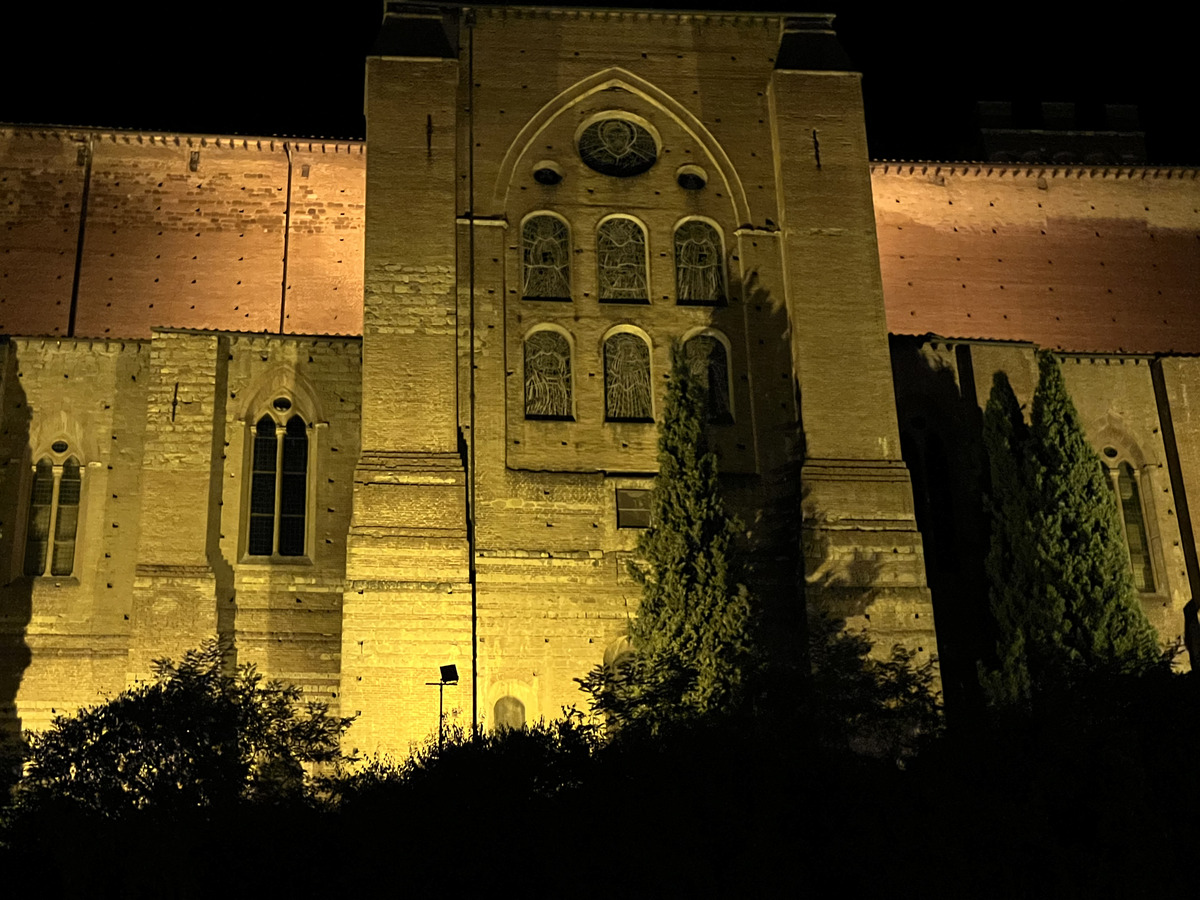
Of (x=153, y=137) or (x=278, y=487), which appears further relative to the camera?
(x=153, y=137)

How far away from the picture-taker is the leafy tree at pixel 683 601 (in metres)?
18.1

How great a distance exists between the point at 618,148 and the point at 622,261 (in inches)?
70.8

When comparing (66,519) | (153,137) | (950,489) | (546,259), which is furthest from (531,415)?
(153,137)

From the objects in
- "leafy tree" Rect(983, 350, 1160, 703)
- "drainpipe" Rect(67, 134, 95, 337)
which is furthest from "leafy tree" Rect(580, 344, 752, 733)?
"drainpipe" Rect(67, 134, 95, 337)

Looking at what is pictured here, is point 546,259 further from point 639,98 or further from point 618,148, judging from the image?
point 639,98

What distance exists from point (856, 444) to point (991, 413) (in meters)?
1.98

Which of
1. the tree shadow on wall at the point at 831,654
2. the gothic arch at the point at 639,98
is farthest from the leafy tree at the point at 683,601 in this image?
the gothic arch at the point at 639,98

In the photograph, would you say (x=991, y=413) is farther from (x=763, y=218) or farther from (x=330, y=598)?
(x=330, y=598)

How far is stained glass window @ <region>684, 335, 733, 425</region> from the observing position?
22703 millimetres

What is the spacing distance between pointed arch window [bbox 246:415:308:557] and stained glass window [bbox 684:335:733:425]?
5228mm

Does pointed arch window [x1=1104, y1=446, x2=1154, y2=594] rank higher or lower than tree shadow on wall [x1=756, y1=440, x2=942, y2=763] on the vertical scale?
higher

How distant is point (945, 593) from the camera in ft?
77.0

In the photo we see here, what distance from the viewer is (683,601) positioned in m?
19.0

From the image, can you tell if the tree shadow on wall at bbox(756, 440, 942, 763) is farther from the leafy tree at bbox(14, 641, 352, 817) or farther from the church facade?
the leafy tree at bbox(14, 641, 352, 817)
